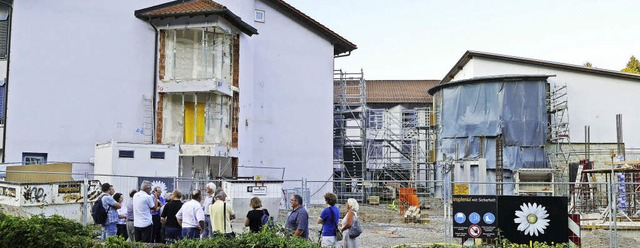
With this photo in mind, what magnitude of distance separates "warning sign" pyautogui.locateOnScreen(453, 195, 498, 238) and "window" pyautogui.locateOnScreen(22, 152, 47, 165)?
18743 mm

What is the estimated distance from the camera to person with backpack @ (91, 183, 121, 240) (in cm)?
1354

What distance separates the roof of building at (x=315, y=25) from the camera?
109 feet

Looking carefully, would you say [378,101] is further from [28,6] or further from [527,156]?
[28,6]

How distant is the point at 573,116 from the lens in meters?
37.1

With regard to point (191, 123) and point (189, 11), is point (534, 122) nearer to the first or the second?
point (191, 123)

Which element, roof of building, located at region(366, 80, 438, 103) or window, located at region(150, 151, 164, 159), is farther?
roof of building, located at region(366, 80, 438, 103)

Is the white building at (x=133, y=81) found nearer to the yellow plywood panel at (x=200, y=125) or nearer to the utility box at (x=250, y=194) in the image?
the yellow plywood panel at (x=200, y=125)

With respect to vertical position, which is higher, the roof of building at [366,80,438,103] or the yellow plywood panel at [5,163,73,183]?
the roof of building at [366,80,438,103]

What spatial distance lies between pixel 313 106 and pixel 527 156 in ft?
39.7

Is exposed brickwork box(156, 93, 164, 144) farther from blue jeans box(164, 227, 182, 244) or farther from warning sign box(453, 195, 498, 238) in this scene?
warning sign box(453, 195, 498, 238)

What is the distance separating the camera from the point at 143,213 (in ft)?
43.0

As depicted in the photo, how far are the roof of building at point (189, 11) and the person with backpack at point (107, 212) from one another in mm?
14443

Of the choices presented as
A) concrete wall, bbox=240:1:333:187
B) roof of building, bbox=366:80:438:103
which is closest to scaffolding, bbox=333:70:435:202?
roof of building, bbox=366:80:438:103

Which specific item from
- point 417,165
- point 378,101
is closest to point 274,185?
point 417,165
